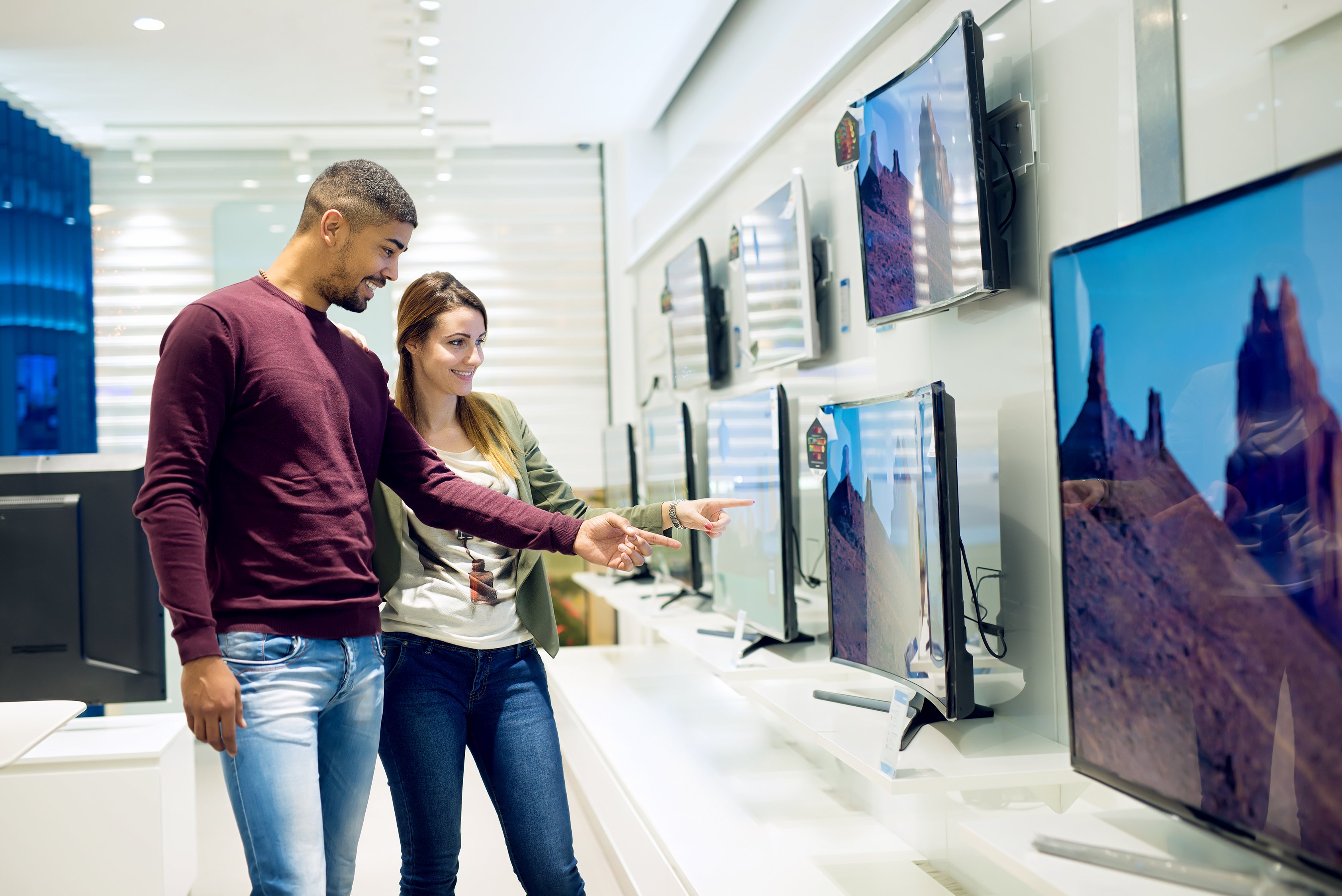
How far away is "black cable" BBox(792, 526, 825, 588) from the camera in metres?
2.76

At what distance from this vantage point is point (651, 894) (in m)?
2.24

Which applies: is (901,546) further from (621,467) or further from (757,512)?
(621,467)

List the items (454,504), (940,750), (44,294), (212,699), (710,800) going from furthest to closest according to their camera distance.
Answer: (44,294), (710,800), (454,504), (940,750), (212,699)

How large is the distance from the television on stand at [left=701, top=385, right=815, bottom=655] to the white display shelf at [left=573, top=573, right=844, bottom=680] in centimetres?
5

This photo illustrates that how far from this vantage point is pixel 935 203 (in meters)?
1.84

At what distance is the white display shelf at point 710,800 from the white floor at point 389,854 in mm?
165

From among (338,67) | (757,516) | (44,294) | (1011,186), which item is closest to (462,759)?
(757,516)

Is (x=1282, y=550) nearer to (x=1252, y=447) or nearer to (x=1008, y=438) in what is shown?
(x=1252, y=447)

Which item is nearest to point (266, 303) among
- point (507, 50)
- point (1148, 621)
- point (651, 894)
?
point (1148, 621)

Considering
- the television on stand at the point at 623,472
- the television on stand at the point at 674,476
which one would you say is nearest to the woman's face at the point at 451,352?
the television on stand at the point at 674,476

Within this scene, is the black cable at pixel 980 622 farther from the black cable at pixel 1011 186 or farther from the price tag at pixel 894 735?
the black cable at pixel 1011 186

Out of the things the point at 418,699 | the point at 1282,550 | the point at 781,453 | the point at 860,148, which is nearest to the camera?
the point at 1282,550

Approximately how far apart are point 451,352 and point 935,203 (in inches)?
38.6

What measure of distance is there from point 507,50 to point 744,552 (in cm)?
286
